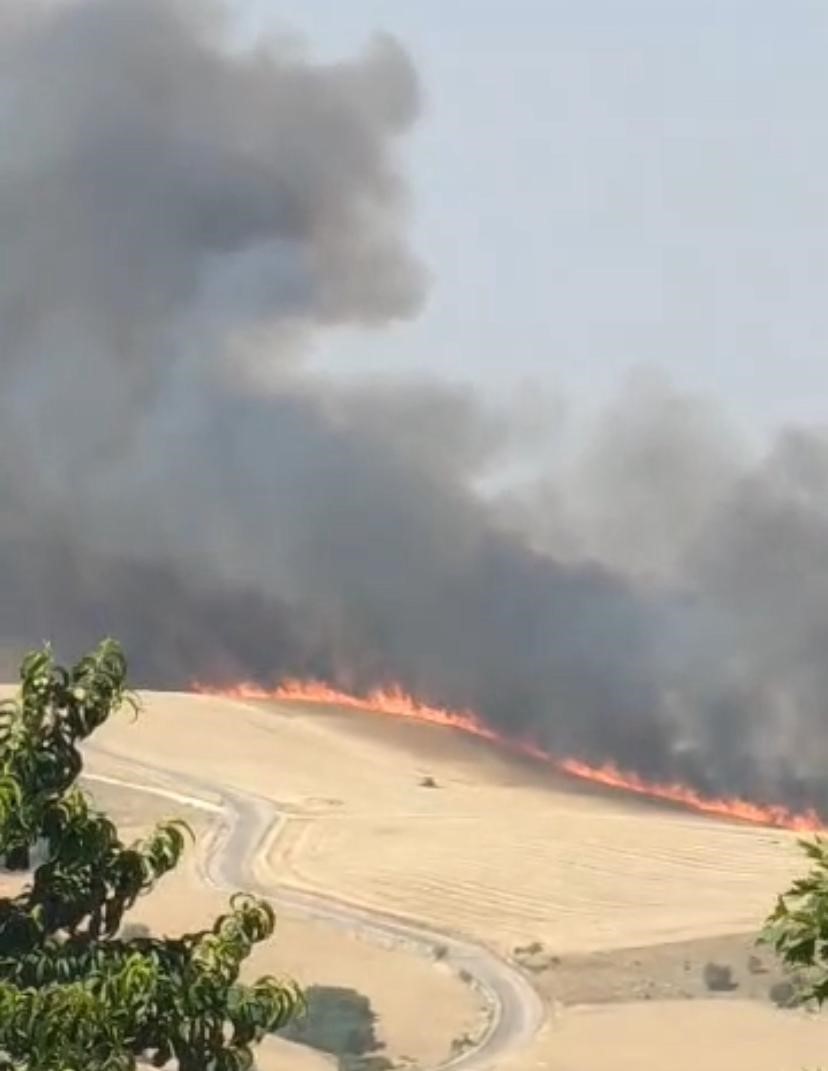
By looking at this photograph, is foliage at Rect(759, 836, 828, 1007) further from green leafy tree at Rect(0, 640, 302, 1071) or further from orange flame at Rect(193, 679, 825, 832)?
orange flame at Rect(193, 679, 825, 832)

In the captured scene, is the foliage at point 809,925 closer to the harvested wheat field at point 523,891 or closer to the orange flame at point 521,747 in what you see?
the harvested wheat field at point 523,891

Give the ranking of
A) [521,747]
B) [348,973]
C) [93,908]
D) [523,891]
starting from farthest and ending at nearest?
[521,747] → [523,891] → [348,973] → [93,908]

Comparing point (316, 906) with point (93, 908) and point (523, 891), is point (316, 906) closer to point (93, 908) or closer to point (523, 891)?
point (523, 891)

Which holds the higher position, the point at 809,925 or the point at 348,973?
the point at 348,973

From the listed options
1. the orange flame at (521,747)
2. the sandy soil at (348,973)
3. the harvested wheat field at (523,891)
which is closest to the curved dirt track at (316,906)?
the harvested wheat field at (523,891)

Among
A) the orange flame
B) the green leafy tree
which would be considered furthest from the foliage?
the orange flame

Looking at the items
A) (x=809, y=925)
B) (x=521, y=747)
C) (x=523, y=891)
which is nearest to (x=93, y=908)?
(x=809, y=925)

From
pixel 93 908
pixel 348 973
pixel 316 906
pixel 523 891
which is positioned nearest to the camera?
pixel 93 908
